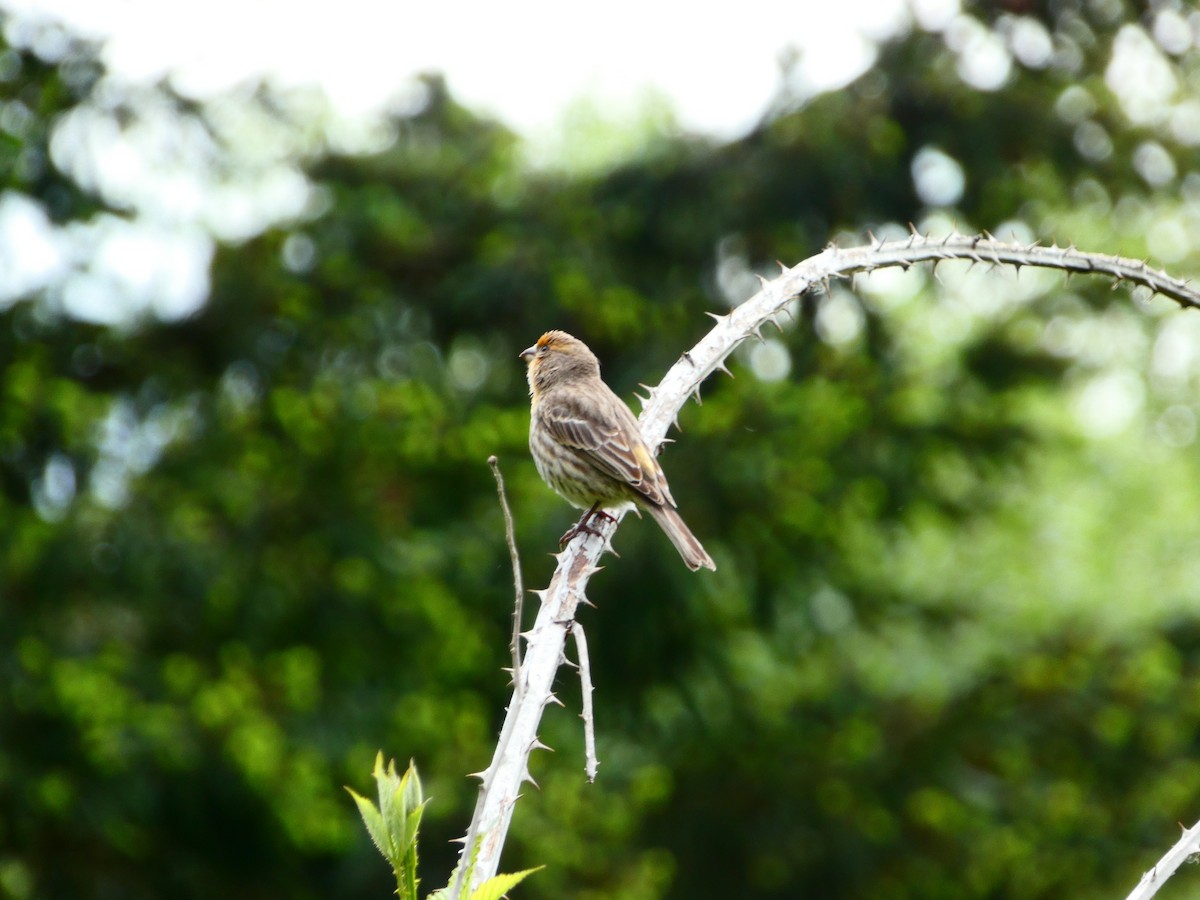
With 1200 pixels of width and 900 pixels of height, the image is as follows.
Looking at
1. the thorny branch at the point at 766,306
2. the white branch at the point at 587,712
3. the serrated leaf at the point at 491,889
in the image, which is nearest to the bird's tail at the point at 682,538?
the thorny branch at the point at 766,306

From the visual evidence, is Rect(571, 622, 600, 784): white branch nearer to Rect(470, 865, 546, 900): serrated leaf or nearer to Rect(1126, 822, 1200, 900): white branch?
Rect(470, 865, 546, 900): serrated leaf

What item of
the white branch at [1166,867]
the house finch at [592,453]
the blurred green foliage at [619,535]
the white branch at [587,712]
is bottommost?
the white branch at [1166,867]

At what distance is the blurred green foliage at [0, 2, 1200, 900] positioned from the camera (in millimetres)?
12141

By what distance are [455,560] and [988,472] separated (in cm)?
482

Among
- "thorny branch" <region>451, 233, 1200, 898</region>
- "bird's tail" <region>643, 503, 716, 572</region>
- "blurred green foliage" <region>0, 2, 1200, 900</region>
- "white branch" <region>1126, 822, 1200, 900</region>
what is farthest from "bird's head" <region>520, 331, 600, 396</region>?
"blurred green foliage" <region>0, 2, 1200, 900</region>

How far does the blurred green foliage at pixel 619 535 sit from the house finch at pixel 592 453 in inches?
202

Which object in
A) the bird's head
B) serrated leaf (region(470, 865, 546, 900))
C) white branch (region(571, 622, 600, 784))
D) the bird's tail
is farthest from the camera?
the bird's head

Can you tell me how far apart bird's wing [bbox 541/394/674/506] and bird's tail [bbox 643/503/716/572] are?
4 centimetres

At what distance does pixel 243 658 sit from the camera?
44.4 feet

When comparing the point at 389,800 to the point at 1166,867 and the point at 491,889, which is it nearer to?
the point at 491,889

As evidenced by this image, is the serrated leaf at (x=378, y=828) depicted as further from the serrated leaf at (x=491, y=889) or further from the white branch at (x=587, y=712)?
the white branch at (x=587, y=712)

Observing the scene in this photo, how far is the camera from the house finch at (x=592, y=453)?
5613mm

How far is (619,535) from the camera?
11.9 m

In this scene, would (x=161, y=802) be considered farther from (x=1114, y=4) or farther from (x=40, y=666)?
(x=1114, y=4)
